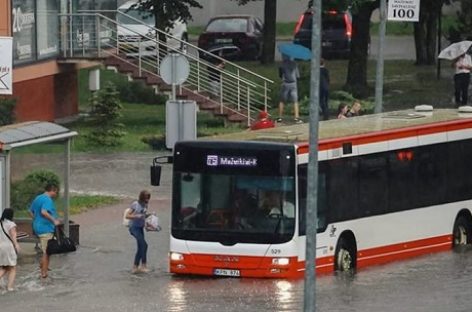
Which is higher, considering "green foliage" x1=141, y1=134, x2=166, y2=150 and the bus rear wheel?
"green foliage" x1=141, y1=134, x2=166, y2=150

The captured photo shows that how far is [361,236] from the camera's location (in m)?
24.4

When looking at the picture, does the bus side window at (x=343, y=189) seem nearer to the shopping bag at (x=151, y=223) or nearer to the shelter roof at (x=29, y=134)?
the shopping bag at (x=151, y=223)

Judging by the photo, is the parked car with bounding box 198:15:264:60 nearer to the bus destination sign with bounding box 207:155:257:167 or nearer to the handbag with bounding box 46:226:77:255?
the handbag with bounding box 46:226:77:255

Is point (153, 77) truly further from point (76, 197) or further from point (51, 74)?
point (76, 197)

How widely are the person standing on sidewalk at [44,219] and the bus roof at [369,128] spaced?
2.62 m

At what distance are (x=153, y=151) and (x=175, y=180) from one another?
14519 millimetres

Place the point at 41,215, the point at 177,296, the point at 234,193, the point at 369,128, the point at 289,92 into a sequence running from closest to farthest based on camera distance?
the point at 177,296
the point at 234,193
the point at 41,215
the point at 369,128
the point at 289,92

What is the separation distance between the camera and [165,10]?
1861 inches

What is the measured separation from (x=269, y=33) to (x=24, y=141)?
27.6 metres

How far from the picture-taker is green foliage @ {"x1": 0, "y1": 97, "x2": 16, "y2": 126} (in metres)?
35.5

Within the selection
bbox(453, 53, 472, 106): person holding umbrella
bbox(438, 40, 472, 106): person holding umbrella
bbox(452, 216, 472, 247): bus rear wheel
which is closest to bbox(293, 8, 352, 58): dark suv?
bbox(453, 53, 472, 106): person holding umbrella

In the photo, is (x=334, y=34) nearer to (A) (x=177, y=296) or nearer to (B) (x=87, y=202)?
(B) (x=87, y=202)

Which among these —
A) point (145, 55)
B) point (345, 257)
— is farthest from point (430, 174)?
point (145, 55)

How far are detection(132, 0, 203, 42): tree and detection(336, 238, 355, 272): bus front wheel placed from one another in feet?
75.9
